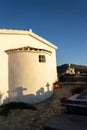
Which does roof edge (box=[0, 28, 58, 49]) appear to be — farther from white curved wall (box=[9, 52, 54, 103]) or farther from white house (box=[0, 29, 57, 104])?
white curved wall (box=[9, 52, 54, 103])

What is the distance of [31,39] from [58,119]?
11612 millimetres

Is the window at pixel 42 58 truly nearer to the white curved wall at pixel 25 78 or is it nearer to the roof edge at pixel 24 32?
the white curved wall at pixel 25 78

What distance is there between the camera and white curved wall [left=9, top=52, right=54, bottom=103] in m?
12.9

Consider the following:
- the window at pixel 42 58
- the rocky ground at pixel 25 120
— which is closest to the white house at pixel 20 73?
the window at pixel 42 58

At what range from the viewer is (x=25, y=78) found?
1298 cm

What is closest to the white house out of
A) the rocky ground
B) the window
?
the window

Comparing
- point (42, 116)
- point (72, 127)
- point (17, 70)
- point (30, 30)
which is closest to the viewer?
point (72, 127)

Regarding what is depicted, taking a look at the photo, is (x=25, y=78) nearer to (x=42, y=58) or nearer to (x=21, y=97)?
(x=21, y=97)

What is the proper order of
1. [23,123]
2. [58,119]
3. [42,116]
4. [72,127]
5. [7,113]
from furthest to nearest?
[7,113]
[42,116]
[23,123]
[58,119]
[72,127]

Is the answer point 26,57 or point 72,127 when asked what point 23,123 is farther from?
point 26,57

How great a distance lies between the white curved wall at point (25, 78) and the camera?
1291 centimetres

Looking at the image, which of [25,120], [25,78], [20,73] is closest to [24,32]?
[20,73]

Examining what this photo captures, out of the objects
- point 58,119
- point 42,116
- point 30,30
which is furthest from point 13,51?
point 58,119

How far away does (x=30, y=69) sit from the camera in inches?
519
